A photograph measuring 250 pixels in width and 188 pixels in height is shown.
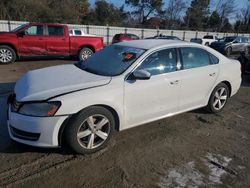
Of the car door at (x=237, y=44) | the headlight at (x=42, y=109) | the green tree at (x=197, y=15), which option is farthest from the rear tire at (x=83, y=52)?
the green tree at (x=197, y=15)

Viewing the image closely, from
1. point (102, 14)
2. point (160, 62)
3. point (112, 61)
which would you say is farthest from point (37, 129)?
point (102, 14)

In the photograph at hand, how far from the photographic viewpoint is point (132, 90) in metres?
3.44

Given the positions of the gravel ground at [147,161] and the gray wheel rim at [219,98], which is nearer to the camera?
the gravel ground at [147,161]

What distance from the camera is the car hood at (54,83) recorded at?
10.00ft

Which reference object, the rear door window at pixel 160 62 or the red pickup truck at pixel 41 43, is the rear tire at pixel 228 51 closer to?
the red pickup truck at pixel 41 43

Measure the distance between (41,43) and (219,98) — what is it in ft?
25.9

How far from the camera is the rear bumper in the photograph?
2.90 metres

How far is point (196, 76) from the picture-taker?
4.24m

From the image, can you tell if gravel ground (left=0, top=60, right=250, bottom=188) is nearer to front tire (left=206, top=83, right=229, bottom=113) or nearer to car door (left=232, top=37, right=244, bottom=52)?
front tire (left=206, top=83, right=229, bottom=113)

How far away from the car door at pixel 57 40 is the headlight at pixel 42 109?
7931mm

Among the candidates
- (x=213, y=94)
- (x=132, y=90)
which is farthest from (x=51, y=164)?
(x=213, y=94)

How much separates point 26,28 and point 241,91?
8.53 metres

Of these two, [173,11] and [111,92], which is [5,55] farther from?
[173,11]

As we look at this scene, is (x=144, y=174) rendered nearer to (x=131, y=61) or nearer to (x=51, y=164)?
(x=51, y=164)
